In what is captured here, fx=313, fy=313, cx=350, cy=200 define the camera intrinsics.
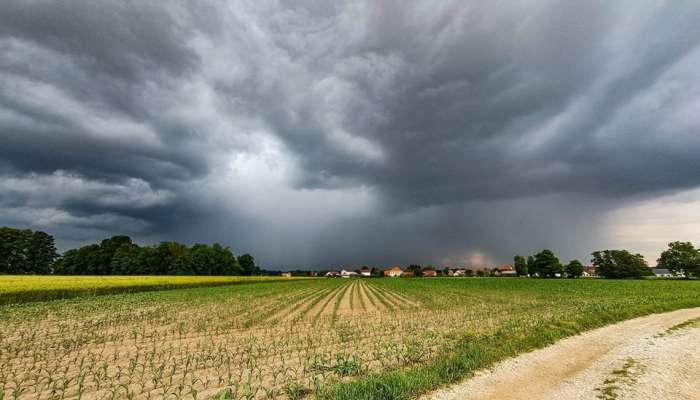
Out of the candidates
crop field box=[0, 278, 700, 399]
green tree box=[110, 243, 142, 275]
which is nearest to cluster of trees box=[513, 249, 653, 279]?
crop field box=[0, 278, 700, 399]

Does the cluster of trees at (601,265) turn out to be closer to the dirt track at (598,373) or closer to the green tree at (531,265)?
the green tree at (531,265)

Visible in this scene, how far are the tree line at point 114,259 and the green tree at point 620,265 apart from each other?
165502mm

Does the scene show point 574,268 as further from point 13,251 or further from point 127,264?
point 13,251

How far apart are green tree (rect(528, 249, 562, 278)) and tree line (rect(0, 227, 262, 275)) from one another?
493 ft

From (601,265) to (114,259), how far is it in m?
203

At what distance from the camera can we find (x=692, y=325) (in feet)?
55.9

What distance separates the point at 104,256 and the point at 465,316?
508ft

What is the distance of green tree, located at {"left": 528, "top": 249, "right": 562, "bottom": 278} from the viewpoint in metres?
148

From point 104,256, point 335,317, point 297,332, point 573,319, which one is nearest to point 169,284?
point 335,317

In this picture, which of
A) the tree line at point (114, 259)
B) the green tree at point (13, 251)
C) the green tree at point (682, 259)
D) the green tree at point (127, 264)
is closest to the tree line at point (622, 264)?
the green tree at point (682, 259)

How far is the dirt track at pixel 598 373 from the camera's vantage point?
788 centimetres

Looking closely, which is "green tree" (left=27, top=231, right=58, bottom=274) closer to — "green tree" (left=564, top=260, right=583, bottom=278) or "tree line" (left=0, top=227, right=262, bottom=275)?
"tree line" (left=0, top=227, right=262, bottom=275)

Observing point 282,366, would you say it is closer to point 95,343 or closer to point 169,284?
point 95,343

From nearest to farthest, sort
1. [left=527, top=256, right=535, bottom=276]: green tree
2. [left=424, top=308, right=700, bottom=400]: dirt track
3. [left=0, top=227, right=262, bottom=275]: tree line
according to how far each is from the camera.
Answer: [left=424, top=308, right=700, bottom=400]: dirt track → [left=0, top=227, right=262, bottom=275]: tree line → [left=527, top=256, right=535, bottom=276]: green tree
